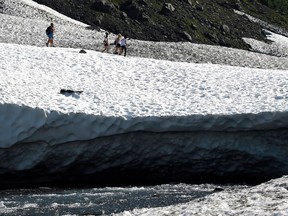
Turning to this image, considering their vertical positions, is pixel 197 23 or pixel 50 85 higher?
pixel 197 23

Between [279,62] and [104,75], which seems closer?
[104,75]

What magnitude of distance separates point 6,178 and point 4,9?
4080cm

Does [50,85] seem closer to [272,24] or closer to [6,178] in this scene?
[6,178]

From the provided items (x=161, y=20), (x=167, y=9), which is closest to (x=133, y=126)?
(x=161, y=20)

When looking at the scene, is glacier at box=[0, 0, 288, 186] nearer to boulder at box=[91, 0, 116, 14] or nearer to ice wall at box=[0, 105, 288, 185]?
ice wall at box=[0, 105, 288, 185]

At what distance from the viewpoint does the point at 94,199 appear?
18.7 metres

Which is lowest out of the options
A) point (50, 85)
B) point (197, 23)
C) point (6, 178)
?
point (6, 178)

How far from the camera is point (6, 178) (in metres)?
21.1

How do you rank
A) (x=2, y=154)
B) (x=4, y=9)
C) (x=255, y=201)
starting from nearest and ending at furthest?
(x=255, y=201), (x=2, y=154), (x=4, y=9)

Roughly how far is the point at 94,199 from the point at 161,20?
170ft

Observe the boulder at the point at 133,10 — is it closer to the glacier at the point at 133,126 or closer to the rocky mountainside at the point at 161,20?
the rocky mountainside at the point at 161,20

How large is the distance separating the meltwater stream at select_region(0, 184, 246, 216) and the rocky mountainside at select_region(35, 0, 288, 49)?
1703 inches

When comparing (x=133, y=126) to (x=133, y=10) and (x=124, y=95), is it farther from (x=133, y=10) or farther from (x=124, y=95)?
(x=133, y=10)

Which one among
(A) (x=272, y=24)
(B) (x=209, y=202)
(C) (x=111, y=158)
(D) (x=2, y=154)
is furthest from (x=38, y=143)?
(A) (x=272, y=24)
